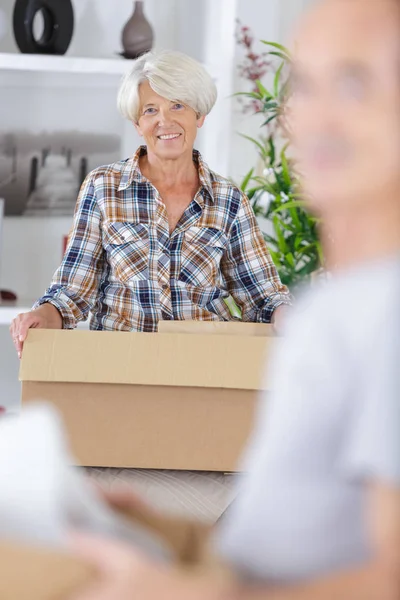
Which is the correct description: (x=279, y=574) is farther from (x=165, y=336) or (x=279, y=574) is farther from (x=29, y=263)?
(x=29, y=263)

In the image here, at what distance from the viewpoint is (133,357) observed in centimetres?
50

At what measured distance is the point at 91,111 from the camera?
257 cm

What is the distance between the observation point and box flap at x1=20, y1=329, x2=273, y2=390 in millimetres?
496

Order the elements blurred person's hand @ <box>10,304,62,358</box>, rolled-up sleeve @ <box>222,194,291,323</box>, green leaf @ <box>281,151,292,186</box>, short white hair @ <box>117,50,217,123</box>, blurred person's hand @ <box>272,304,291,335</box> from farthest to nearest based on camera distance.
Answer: green leaf @ <box>281,151,292,186</box>
rolled-up sleeve @ <box>222,194,291,323</box>
short white hair @ <box>117,50,217,123</box>
blurred person's hand @ <box>10,304,62,358</box>
blurred person's hand @ <box>272,304,291,335</box>

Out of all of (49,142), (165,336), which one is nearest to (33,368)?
(165,336)

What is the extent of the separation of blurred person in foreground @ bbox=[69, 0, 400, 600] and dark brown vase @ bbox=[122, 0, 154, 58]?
219 centimetres

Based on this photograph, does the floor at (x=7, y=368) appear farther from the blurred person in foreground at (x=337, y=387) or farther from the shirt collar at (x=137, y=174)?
the blurred person in foreground at (x=337, y=387)

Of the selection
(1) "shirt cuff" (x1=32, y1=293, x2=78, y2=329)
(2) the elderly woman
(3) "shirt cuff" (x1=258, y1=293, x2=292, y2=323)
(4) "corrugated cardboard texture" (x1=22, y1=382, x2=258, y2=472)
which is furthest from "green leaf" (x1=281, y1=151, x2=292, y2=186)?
(4) "corrugated cardboard texture" (x1=22, y1=382, x2=258, y2=472)

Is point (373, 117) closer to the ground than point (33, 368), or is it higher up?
higher up

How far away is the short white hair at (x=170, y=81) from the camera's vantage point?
1.17 metres

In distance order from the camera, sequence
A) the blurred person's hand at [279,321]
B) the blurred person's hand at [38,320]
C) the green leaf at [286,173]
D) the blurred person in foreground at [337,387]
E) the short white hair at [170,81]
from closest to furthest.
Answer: the blurred person in foreground at [337,387] < the blurred person's hand at [279,321] < the blurred person's hand at [38,320] < the short white hair at [170,81] < the green leaf at [286,173]

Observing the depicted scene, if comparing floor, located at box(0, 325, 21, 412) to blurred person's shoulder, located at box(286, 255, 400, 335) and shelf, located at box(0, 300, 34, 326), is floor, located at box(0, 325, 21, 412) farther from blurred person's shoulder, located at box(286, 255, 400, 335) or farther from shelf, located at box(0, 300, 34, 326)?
blurred person's shoulder, located at box(286, 255, 400, 335)

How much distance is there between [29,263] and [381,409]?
7.84 feet

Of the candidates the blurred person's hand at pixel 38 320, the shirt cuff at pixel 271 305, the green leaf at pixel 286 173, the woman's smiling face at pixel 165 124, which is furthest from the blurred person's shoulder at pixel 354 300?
the green leaf at pixel 286 173
